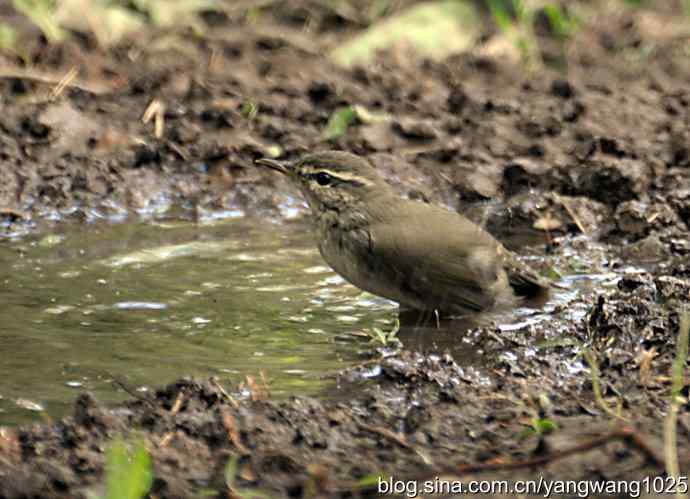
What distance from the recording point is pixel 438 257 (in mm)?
7703

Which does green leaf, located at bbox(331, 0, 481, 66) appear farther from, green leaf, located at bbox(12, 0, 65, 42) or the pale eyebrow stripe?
the pale eyebrow stripe

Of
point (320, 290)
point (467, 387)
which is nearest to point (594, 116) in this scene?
point (320, 290)

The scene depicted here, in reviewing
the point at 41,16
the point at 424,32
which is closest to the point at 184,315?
the point at 41,16

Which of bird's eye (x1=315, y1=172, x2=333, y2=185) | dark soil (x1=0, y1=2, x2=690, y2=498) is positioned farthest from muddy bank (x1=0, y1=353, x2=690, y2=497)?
bird's eye (x1=315, y1=172, x2=333, y2=185)

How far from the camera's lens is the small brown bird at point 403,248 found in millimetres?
7594

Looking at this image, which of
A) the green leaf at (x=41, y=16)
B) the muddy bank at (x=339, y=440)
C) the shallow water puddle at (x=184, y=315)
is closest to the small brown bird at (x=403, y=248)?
the shallow water puddle at (x=184, y=315)

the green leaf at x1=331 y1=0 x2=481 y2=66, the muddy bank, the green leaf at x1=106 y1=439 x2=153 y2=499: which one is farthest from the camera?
the green leaf at x1=331 y1=0 x2=481 y2=66

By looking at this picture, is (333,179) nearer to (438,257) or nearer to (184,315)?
(438,257)

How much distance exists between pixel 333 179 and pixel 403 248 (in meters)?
0.78

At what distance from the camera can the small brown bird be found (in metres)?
7.59

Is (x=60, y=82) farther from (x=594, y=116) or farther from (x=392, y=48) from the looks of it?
(x=594, y=116)

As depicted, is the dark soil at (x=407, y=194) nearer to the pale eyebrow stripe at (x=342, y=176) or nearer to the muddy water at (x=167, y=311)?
the muddy water at (x=167, y=311)

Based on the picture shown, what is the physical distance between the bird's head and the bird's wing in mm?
276

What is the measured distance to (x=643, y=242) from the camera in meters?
8.92
